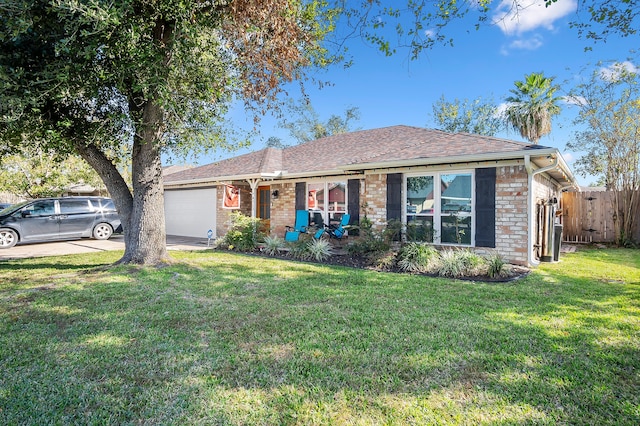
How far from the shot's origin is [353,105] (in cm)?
2769

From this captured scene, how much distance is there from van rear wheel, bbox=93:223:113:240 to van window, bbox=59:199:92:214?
0.74m

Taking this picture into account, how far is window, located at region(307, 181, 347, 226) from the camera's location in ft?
35.4

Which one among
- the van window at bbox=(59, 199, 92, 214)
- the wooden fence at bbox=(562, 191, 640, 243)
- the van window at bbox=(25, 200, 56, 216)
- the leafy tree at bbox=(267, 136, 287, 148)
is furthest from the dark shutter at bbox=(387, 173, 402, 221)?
the leafy tree at bbox=(267, 136, 287, 148)

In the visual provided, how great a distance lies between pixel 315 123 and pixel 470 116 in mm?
12004

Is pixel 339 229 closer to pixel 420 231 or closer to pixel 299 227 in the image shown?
pixel 299 227

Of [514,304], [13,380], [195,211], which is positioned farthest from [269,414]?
[195,211]

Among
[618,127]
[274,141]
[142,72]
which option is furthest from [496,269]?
[274,141]

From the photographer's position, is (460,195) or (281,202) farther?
(281,202)

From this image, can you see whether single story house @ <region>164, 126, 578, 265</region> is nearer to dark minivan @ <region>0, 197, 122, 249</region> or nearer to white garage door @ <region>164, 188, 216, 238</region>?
white garage door @ <region>164, 188, 216, 238</region>

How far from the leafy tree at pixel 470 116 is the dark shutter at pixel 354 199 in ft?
52.6

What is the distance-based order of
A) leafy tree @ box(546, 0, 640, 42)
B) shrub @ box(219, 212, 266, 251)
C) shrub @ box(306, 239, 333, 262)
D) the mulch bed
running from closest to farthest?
leafy tree @ box(546, 0, 640, 42), the mulch bed, shrub @ box(306, 239, 333, 262), shrub @ box(219, 212, 266, 251)

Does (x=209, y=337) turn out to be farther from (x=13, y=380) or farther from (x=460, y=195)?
(x=460, y=195)

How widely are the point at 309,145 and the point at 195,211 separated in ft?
20.3

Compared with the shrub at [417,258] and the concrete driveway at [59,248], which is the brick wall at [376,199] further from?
the concrete driveway at [59,248]
